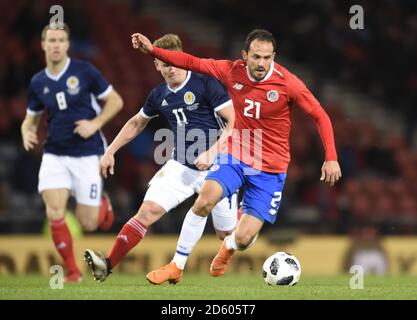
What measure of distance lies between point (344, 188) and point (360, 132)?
1.88 m

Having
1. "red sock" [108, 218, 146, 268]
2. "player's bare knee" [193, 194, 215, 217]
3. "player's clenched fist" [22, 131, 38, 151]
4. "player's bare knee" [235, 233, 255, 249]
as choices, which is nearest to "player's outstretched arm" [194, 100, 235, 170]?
"player's bare knee" [193, 194, 215, 217]

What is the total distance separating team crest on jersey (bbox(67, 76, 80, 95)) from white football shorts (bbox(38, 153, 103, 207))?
2.09 ft

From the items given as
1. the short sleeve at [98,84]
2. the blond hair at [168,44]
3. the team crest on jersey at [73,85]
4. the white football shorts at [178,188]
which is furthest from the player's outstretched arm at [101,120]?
the blond hair at [168,44]

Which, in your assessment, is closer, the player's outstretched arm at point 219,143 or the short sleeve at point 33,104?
the player's outstretched arm at point 219,143

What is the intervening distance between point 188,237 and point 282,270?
2.67ft

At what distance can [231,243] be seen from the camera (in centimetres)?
919

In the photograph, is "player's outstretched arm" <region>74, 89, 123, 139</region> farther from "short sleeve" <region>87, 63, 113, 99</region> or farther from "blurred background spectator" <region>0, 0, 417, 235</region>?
"blurred background spectator" <region>0, 0, 417, 235</region>

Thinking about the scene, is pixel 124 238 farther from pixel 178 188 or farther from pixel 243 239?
pixel 243 239

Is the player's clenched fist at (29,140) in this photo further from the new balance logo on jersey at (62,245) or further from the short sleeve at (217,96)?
the short sleeve at (217,96)

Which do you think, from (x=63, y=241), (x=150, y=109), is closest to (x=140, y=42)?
(x=150, y=109)

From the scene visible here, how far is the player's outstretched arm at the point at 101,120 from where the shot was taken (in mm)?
10328

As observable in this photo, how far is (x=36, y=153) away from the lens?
14367mm

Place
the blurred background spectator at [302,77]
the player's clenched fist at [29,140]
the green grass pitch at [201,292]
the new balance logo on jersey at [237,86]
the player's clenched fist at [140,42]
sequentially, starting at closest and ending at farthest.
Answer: the green grass pitch at [201,292] < the player's clenched fist at [140,42] < the new balance logo on jersey at [237,86] < the player's clenched fist at [29,140] < the blurred background spectator at [302,77]

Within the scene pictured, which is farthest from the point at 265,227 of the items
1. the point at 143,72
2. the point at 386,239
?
the point at 143,72
